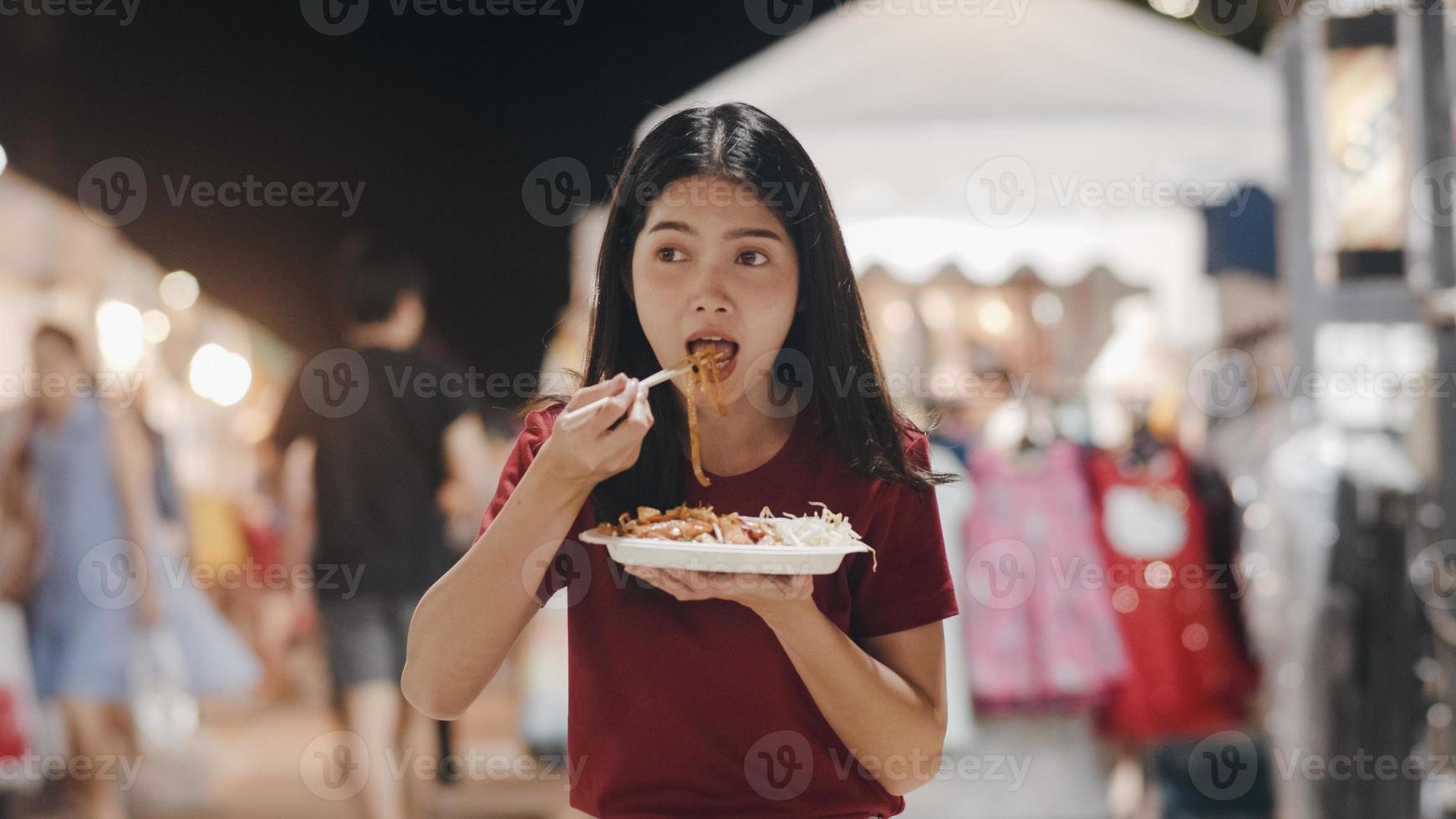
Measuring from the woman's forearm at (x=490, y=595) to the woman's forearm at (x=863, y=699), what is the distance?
0.75 ft

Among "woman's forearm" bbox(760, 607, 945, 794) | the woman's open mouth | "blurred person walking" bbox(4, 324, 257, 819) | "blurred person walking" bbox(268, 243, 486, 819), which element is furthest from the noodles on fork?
"blurred person walking" bbox(4, 324, 257, 819)

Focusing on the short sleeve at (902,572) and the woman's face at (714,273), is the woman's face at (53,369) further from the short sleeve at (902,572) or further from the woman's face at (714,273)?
the short sleeve at (902,572)

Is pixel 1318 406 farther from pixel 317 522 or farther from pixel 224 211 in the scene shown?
pixel 224 211

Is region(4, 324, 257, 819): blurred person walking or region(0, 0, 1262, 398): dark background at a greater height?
region(0, 0, 1262, 398): dark background

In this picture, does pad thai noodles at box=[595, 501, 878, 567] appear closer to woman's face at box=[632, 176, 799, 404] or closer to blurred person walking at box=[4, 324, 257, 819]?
woman's face at box=[632, 176, 799, 404]

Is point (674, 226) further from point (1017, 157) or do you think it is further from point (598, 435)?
point (1017, 157)

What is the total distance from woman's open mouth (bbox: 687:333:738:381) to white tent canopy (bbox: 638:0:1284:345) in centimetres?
361

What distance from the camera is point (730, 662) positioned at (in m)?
1.31

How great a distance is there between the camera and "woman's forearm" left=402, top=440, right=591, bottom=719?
1232mm

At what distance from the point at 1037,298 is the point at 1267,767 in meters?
2.02

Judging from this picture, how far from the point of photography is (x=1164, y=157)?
4.87 metres

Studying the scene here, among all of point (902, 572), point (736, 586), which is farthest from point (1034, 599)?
point (736, 586)

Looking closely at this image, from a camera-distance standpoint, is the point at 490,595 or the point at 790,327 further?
the point at 790,327

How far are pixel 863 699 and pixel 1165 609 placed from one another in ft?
12.2
